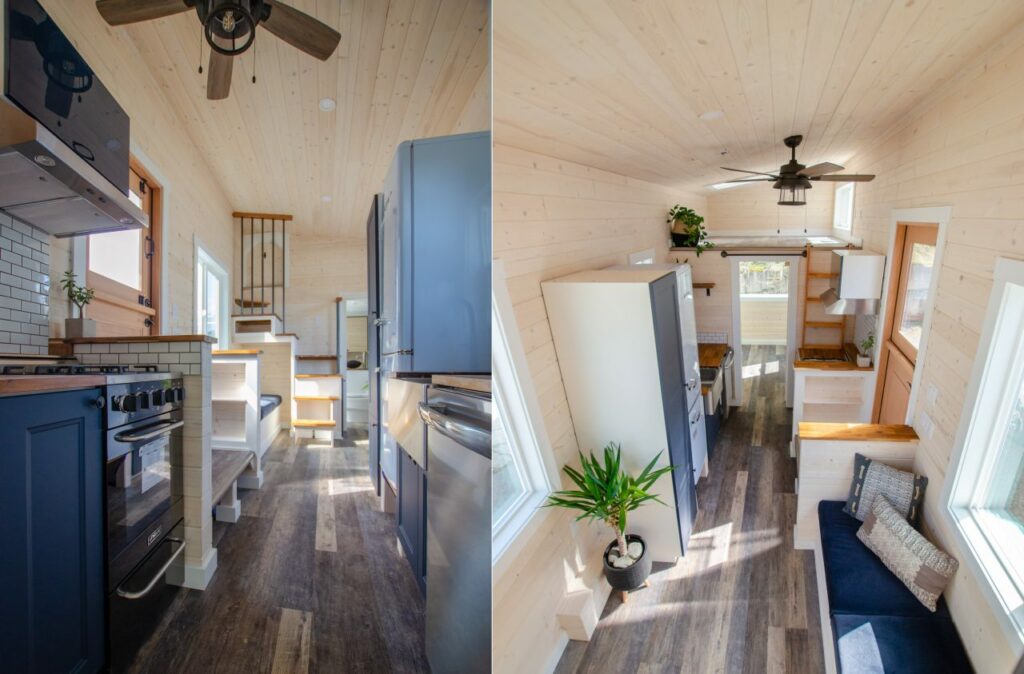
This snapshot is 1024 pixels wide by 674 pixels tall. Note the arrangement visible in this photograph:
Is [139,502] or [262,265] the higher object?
[262,265]

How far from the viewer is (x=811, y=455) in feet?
5.81

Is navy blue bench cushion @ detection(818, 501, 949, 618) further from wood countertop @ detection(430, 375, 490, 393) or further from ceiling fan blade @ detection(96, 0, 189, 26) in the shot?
ceiling fan blade @ detection(96, 0, 189, 26)

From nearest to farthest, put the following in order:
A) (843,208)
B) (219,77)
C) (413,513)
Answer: (219,77) < (413,513) < (843,208)

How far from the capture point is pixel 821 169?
177 centimetres

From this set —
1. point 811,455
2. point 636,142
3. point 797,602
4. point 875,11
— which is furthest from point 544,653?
point 875,11

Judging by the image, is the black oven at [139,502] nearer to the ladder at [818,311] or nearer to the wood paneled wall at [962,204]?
the wood paneled wall at [962,204]

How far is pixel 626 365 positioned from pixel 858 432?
1.00 meters

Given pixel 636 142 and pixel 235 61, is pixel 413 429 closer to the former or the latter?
pixel 235 61

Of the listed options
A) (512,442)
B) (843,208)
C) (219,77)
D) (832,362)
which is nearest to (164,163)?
(219,77)

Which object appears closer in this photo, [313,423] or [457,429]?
[313,423]

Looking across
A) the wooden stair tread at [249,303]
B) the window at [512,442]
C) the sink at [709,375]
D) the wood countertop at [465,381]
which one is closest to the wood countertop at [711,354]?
the sink at [709,375]

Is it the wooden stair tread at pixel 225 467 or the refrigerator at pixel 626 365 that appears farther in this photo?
the refrigerator at pixel 626 365

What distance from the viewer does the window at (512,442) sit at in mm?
1145

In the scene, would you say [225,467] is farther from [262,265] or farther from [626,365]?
[626,365]
